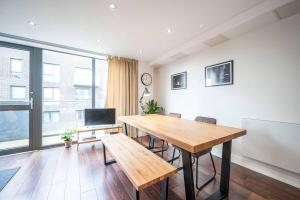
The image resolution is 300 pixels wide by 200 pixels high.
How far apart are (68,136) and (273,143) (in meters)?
3.97

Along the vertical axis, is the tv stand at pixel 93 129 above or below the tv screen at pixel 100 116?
below

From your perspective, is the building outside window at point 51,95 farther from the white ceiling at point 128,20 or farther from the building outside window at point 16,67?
the white ceiling at point 128,20

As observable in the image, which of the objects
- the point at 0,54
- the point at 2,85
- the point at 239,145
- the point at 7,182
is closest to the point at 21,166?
the point at 7,182

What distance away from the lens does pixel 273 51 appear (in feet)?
6.45

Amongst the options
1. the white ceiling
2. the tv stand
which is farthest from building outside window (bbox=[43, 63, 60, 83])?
the tv stand

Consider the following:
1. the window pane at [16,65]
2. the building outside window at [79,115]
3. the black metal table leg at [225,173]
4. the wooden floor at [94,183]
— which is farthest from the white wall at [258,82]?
the window pane at [16,65]

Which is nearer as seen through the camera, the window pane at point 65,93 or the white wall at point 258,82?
the white wall at point 258,82

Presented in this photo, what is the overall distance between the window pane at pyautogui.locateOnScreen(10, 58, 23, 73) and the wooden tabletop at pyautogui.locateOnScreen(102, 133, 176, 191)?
9.33 feet

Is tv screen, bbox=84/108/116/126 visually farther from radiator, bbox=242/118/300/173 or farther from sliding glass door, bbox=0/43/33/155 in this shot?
radiator, bbox=242/118/300/173

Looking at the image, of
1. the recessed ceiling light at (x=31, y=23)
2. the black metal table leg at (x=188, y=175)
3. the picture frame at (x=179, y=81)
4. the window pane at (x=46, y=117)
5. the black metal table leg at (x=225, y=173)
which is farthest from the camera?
the picture frame at (x=179, y=81)

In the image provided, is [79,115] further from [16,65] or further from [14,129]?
[16,65]

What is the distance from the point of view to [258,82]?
2.12 meters

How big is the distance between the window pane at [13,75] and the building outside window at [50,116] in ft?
1.55

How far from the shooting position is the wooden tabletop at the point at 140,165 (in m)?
1.10
